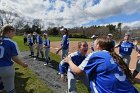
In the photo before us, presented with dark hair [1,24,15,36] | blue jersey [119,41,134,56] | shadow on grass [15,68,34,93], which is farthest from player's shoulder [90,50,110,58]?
blue jersey [119,41,134,56]

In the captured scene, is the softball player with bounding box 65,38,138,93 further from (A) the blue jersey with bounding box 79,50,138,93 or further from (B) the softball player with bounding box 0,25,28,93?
(B) the softball player with bounding box 0,25,28,93

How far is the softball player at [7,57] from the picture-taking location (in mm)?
6836

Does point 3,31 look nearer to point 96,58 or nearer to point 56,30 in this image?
point 96,58

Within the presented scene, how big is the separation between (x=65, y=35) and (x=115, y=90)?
1070 centimetres

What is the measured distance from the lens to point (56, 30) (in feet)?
340

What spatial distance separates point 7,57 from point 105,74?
328 cm

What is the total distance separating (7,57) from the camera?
6930 mm

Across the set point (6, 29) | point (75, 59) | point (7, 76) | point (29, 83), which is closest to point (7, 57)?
point (7, 76)

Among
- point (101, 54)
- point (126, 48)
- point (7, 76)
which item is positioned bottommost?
point (126, 48)

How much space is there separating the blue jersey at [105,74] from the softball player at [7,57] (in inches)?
114

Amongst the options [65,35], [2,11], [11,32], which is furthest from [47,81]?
[2,11]

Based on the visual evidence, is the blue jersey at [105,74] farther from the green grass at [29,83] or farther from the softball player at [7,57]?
the green grass at [29,83]

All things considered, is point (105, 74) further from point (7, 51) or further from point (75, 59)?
point (75, 59)

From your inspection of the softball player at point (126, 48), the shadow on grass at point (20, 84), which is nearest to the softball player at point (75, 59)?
the shadow on grass at point (20, 84)
